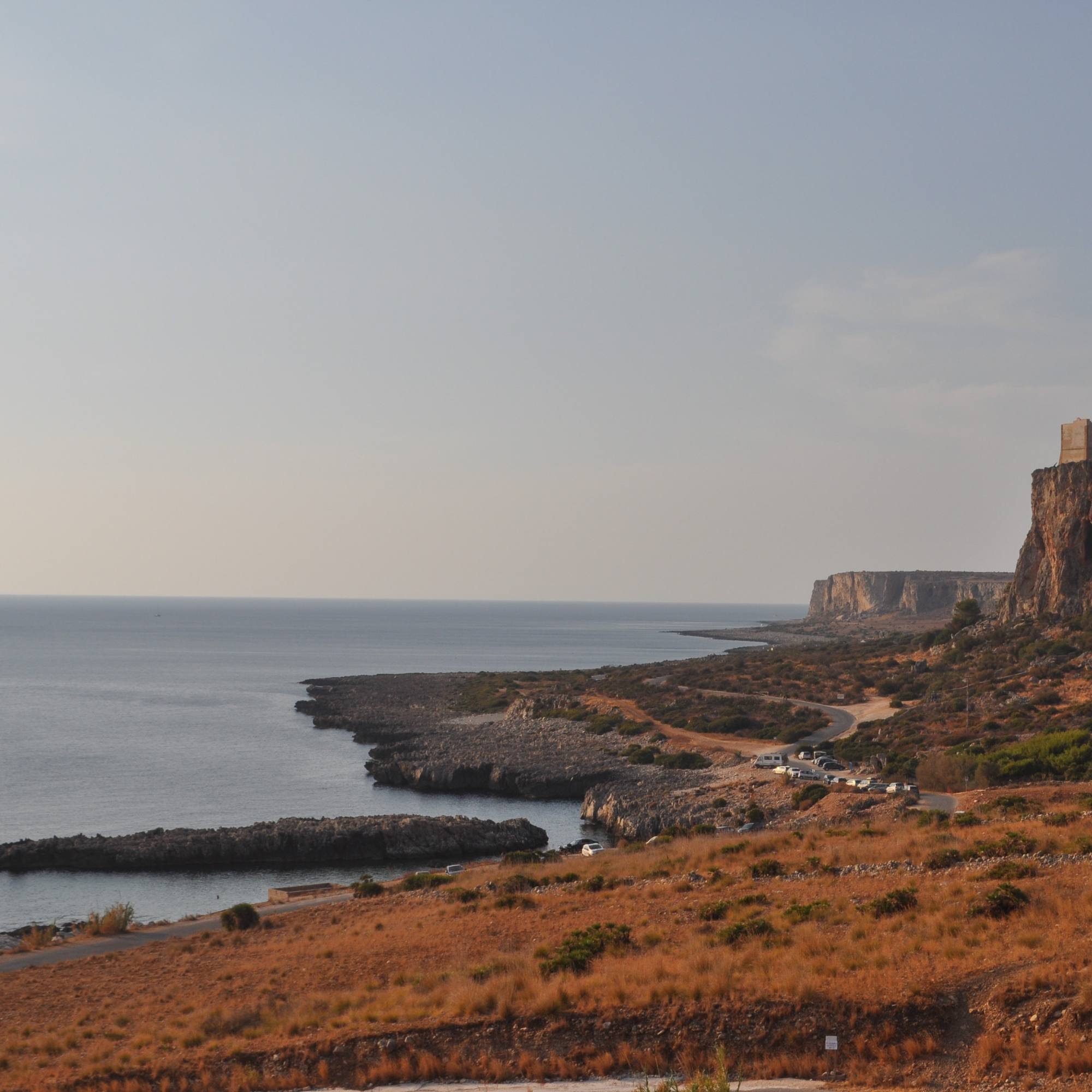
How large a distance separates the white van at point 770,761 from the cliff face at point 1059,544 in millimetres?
35706

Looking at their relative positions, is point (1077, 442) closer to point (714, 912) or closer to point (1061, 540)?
point (1061, 540)

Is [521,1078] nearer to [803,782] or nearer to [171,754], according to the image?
[803,782]

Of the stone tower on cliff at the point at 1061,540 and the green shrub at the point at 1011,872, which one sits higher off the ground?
the stone tower on cliff at the point at 1061,540

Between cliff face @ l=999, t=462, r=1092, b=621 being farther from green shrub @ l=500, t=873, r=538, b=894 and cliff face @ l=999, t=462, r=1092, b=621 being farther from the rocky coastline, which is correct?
green shrub @ l=500, t=873, r=538, b=894

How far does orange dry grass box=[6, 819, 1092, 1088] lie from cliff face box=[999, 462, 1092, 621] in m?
65.1

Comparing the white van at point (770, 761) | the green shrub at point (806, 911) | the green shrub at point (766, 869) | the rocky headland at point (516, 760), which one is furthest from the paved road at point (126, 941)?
the white van at point (770, 761)

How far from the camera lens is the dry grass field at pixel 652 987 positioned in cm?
1445

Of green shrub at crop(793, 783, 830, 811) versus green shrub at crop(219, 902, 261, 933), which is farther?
green shrub at crop(793, 783, 830, 811)

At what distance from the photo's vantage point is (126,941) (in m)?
33.0

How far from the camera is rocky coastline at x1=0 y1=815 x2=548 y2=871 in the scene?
51.9 m

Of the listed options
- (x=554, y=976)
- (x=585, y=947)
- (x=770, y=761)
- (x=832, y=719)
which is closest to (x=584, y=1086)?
(x=554, y=976)

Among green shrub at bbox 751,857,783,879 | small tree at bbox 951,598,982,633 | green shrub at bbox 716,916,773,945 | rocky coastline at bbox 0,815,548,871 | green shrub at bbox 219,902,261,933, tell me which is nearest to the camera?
green shrub at bbox 716,916,773,945

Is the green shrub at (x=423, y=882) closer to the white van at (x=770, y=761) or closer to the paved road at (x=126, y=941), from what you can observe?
the paved road at (x=126, y=941)

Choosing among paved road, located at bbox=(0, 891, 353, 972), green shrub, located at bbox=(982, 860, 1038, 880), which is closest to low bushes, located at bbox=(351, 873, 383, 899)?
paved road, located at bbox=(0, 891, 353, 972)
